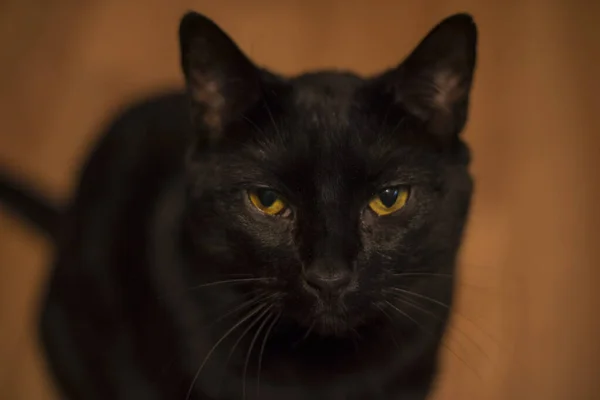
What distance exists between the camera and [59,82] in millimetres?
1599

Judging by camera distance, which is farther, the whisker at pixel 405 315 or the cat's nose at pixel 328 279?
the whisker at pixel 405 315

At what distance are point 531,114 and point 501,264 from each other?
1.24ft

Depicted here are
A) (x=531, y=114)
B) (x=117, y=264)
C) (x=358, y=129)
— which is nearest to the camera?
(x=358, y=129)

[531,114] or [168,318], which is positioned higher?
[531,114]

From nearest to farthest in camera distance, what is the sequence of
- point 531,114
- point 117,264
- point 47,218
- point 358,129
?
point 358,129, point 117,264, point 47,218, point 531,114

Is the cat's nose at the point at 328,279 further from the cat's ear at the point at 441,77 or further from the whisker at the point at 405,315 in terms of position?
the cat's ear at the point at 441,77

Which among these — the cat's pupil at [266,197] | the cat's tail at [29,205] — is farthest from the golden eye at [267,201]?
the cat's tail at [29,205]

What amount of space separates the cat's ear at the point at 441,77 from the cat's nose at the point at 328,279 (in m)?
0.25

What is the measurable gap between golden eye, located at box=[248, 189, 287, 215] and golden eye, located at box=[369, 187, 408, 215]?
118 mm

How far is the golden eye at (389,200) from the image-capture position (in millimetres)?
887

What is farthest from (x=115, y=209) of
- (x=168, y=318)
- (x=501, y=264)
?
(x=501, y=264)

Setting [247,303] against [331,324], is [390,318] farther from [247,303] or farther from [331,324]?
[247,303]

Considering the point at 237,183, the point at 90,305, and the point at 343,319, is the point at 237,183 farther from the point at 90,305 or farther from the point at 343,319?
the point at 90,305

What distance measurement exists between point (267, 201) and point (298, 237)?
2.8 inches
